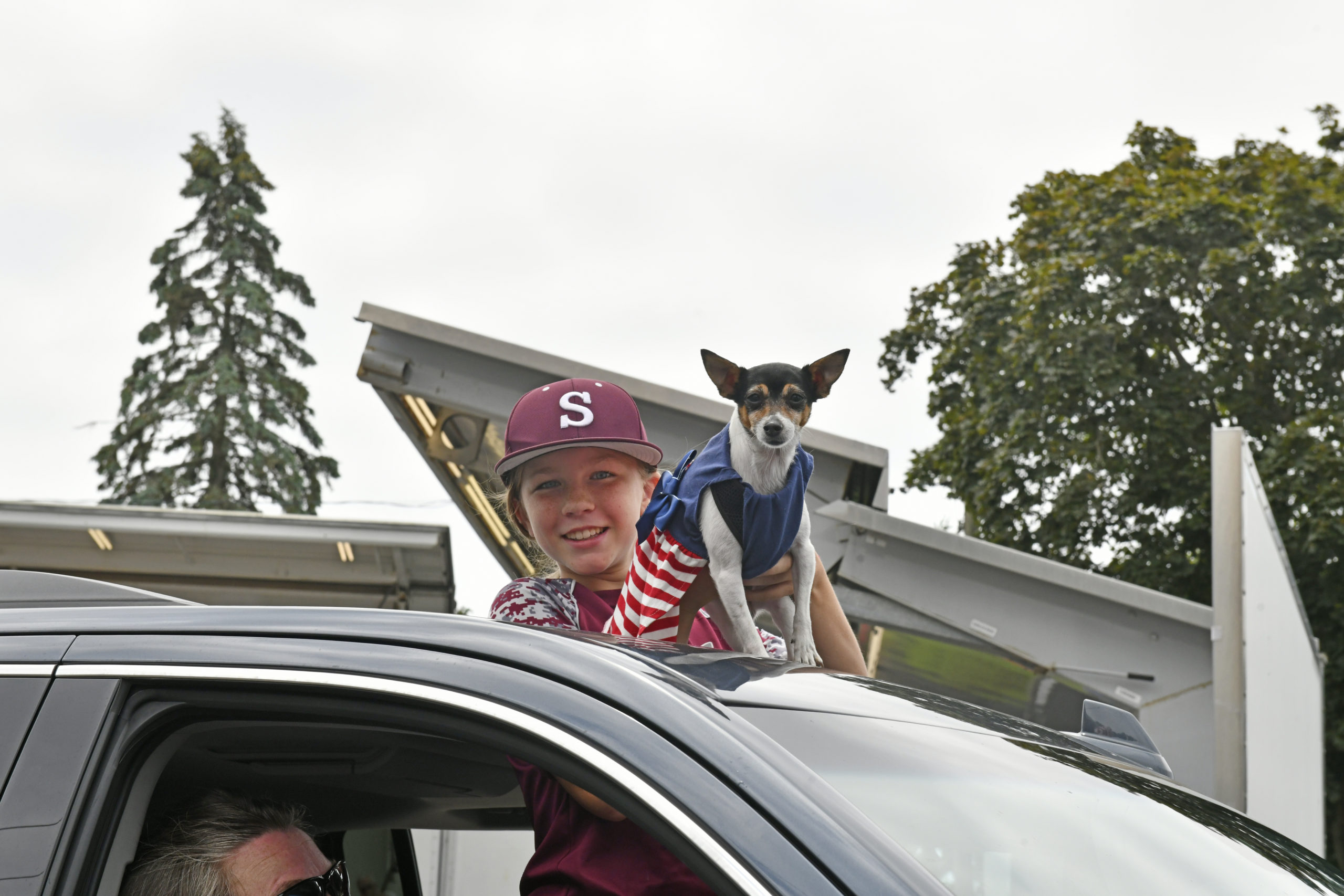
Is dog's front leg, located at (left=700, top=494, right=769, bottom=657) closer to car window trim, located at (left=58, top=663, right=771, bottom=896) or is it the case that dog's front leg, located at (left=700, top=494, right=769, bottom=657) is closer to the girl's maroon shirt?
the girl's maroon shirt

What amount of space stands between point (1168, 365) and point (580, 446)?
2151 centimetres

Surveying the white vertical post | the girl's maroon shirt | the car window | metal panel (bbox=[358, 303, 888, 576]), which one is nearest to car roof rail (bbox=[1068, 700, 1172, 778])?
the girl's maroon shirt

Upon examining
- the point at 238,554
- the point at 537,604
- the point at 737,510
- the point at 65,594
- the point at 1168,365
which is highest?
the point at 1168,365

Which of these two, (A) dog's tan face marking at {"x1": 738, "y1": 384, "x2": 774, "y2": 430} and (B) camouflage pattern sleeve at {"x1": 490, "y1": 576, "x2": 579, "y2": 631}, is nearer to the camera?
(B) camouflage pattern sleeve at {"x1": 490, "y1": 576, "x2": 579, "y2": 631}

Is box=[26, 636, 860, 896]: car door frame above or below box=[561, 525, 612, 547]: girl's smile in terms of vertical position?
below

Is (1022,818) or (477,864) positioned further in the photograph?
(477,864)

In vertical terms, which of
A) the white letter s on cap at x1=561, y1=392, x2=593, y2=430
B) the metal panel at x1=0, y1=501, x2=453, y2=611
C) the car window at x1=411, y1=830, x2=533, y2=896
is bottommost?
the car window at x1=411, y1=830, x2=533, y2=896

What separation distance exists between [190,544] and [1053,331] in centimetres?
1622

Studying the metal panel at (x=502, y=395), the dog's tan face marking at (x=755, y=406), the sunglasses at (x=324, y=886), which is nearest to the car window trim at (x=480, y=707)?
the sunglasses at (x=324, y=886)

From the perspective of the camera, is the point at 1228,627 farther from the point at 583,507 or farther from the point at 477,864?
the point at 583,507

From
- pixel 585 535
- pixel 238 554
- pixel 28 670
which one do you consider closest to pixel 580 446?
pixel 585 535

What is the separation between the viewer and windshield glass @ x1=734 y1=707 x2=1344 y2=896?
1168mm

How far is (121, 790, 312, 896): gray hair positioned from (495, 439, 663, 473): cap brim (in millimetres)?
781

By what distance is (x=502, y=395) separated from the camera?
7070 millimetres
